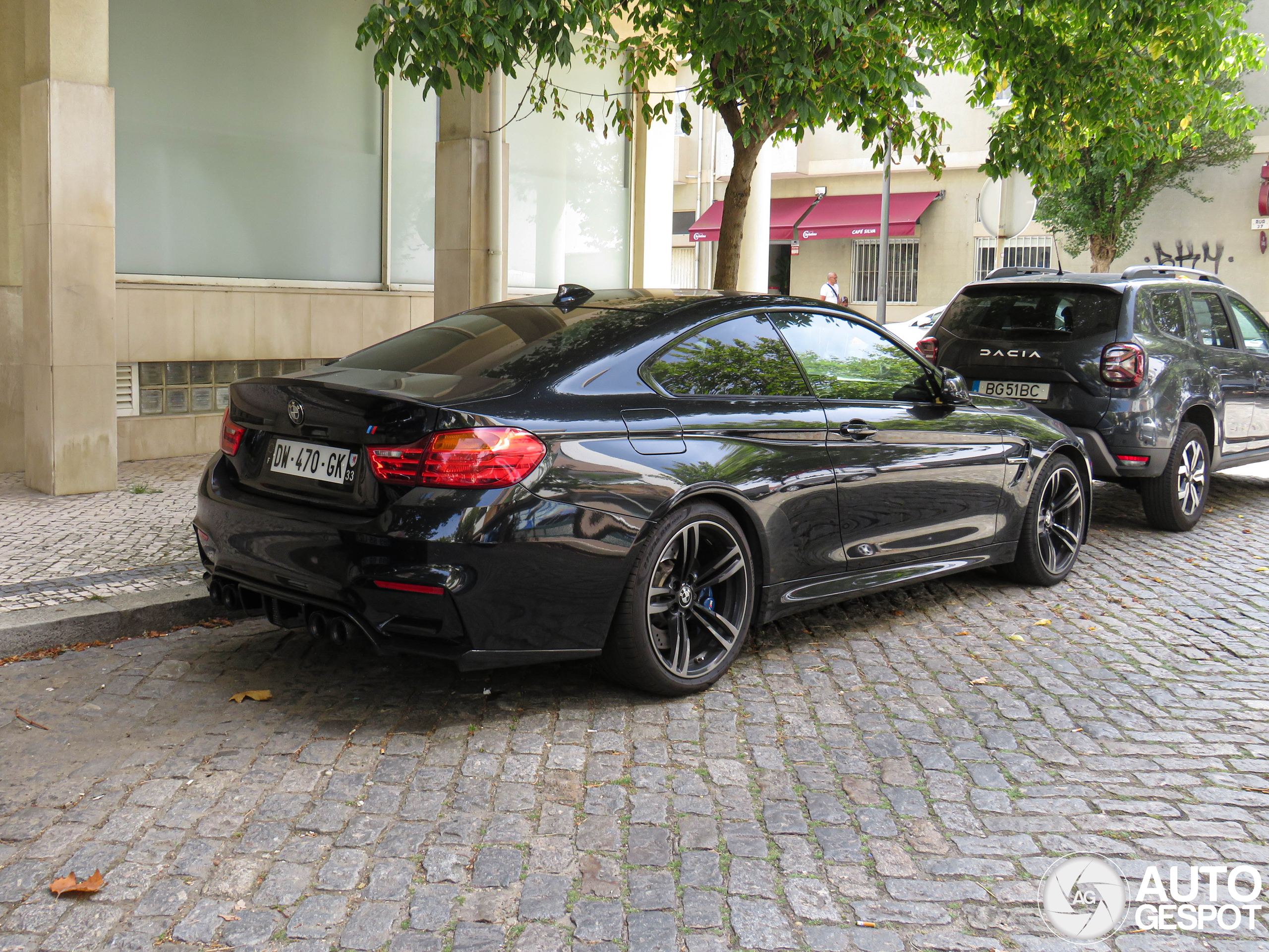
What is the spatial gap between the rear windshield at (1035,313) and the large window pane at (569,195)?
17.7 ft

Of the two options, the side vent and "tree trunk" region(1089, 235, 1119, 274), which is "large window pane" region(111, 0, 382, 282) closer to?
the side vent

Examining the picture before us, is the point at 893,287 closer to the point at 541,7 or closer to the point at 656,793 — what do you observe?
the point at 541,7

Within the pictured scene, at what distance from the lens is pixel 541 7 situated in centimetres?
625

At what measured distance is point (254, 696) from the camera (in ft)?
14.5

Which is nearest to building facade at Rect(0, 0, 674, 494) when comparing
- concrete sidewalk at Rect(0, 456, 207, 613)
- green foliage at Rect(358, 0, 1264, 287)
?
concrete sidewalk at Rect(0, 456, 207, 613)

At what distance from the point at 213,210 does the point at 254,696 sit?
23.5 ft

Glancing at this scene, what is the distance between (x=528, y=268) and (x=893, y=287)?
24.6 m

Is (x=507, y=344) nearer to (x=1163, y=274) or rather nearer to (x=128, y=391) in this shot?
(x=1163, y=274)

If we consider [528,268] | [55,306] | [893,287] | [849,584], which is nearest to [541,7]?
[849,584]

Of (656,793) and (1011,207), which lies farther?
(1011,207)

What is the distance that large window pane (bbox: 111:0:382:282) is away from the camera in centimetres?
988

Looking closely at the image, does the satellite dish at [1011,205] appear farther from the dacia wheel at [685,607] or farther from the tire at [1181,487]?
the dacia wheel at [685,607]

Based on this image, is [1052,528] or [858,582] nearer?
[858,582]

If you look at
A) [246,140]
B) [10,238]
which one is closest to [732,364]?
[10,238]
